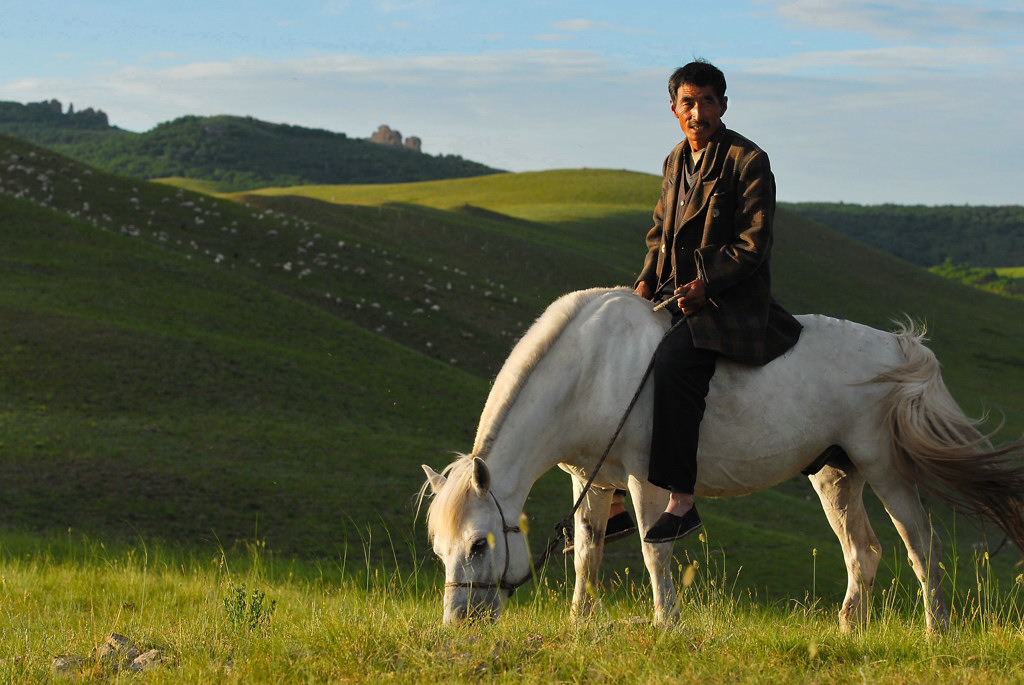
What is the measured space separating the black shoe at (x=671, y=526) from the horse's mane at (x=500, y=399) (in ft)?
3.30

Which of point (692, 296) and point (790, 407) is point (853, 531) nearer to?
point (790, 407)

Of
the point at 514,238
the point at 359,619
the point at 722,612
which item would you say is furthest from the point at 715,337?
the point at 514,238

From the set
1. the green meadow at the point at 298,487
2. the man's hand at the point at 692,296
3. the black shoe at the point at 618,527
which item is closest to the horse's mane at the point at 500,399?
the man's hand at the point at 692,296

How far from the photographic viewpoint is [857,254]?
6706cm

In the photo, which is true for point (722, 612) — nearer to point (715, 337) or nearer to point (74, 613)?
point (715, 337)

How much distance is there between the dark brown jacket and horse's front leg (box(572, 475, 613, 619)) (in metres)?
1.24

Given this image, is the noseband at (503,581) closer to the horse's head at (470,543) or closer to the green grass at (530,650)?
the horse's head at (470,543)

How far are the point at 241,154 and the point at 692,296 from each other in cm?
17580

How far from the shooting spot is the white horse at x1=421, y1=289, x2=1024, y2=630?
5156mm

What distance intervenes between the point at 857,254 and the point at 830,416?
214 ft

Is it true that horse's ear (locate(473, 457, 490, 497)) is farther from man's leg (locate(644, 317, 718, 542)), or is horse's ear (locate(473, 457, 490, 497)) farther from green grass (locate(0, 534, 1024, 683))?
man's leg (locate(644, 317, 718, 542))

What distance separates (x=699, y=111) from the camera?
5742 mm

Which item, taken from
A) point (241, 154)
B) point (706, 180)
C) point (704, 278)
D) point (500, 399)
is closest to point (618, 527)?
point (500, 399)

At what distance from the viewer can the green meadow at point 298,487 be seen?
439 centimetres
